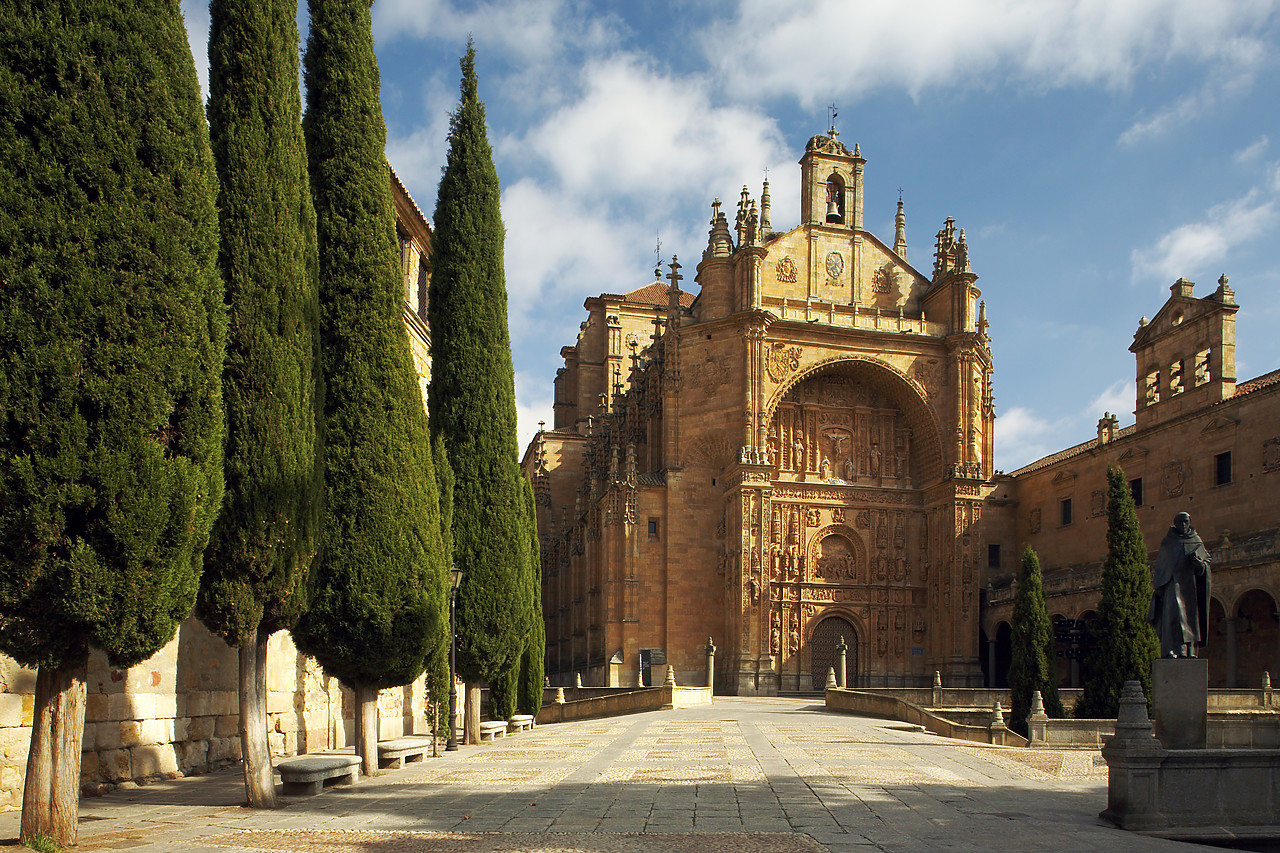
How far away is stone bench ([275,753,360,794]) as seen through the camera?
35.0 ft

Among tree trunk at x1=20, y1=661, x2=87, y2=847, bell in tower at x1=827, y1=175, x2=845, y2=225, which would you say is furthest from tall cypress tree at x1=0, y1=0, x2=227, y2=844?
bell in tower at x1=827, y1=175, x2=845, y2=225

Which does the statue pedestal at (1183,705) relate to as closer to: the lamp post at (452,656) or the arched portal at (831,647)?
the lamp post at (452,656)

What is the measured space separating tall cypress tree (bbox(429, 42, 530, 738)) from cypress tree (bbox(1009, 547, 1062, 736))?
12.8 meters

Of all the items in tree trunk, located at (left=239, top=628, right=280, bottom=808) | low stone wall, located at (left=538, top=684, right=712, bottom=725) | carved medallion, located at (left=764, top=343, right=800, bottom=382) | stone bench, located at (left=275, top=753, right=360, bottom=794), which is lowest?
low stone wall, located at (left=538, top=684, right=712, bottom=725)

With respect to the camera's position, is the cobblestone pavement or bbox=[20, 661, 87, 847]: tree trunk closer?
bbox=[20, 661, 87, 847]: tree trunk

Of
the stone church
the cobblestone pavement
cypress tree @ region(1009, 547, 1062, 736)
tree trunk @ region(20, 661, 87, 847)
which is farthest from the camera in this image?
the stone church

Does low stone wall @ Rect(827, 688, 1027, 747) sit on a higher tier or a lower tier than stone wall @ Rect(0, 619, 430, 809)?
lower

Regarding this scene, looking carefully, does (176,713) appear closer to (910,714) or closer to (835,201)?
(910,714)

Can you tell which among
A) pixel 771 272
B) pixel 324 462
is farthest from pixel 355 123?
pixel 771 272

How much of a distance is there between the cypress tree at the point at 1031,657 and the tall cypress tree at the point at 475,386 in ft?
41.9

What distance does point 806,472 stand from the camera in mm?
41500

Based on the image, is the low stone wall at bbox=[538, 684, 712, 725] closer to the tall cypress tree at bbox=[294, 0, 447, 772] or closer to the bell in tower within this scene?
the tall cypress tree at bbox=[294, 0, 447, 772]

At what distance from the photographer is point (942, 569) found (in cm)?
4075

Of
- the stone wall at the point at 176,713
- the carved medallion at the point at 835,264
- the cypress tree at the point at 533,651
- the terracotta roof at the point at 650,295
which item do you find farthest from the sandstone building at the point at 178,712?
the terracotta roof at the point at 650,295
